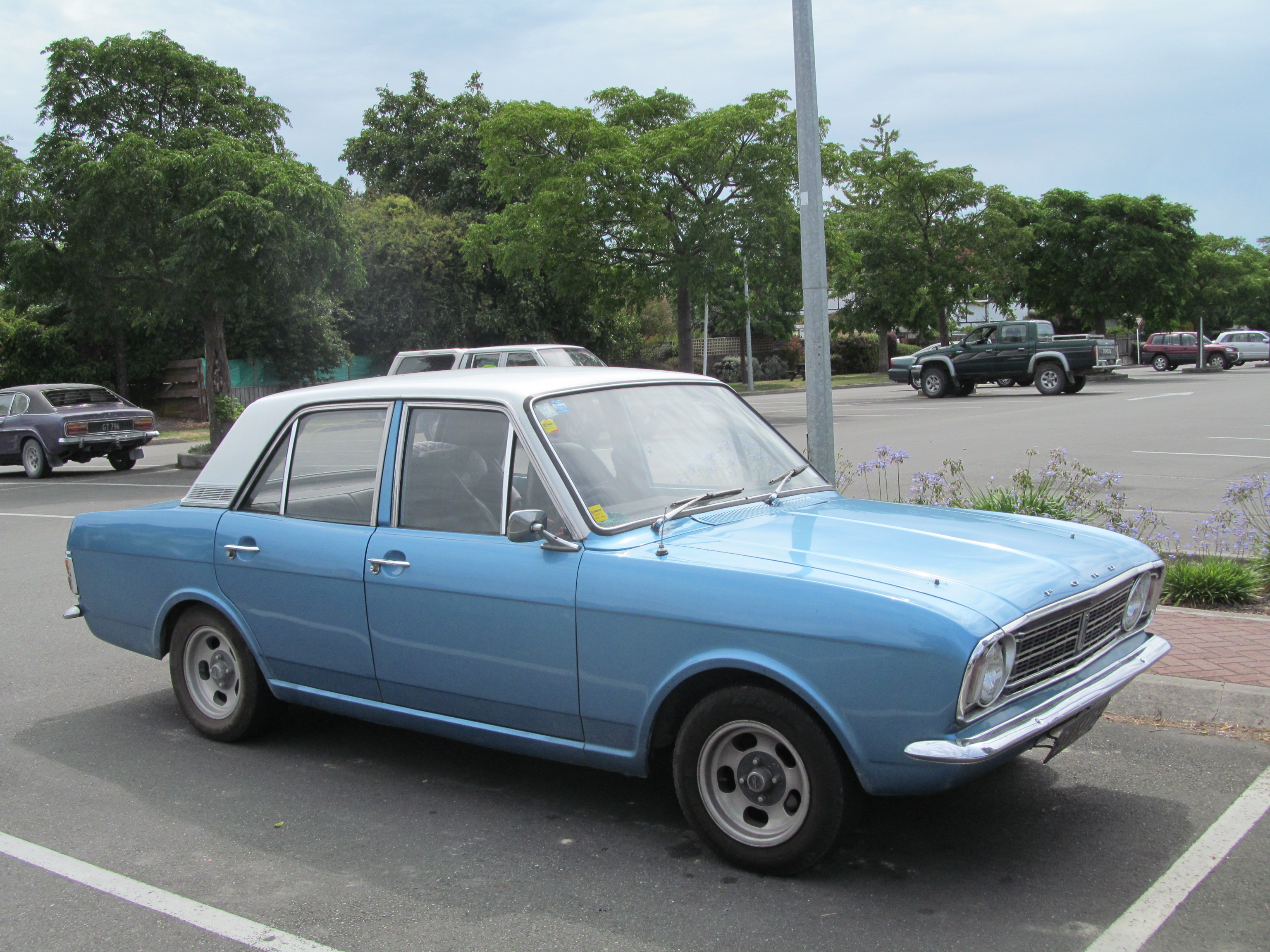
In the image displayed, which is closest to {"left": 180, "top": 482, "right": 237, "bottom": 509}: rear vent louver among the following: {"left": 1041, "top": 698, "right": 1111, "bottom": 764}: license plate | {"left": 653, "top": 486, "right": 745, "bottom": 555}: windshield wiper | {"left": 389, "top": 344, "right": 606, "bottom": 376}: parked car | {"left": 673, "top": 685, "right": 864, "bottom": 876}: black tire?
{"left": 653, "top": 486, "right": 745, "bottom": 555}: windshield wiper

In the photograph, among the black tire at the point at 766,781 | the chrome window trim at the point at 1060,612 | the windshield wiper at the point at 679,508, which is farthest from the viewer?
the windshield wiper at the point at 679,508

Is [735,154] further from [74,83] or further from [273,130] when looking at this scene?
[74,83]

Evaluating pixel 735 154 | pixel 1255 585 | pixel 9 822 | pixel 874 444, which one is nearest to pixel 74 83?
pixel 735 154

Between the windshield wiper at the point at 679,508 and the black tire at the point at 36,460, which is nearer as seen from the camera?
the windshield wiper at the point at 679,508

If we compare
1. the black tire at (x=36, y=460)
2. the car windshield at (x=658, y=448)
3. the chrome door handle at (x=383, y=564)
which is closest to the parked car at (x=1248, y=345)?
the black tire at (x=36, y=460)

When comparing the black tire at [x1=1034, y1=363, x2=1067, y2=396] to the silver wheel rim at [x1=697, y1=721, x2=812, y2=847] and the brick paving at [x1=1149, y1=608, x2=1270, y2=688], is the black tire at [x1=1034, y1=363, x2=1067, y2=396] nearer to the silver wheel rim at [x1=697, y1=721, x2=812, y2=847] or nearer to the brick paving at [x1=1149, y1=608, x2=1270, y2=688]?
the brick paving at [x1=1149, y1=608, x2=1270, y2=688]

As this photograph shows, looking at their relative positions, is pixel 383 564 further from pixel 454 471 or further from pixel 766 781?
pixel 766 781

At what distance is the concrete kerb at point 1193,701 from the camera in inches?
194

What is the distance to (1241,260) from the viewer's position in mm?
84625

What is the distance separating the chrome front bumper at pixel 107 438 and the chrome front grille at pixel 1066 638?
1927 centimetres

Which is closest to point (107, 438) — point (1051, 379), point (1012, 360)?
point (1012, 360)

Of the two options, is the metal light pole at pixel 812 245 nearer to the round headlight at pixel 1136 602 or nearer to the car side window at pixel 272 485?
the round headlight at pixel 1136 602

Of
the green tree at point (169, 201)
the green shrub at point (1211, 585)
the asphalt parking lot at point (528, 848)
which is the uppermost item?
the green tree at point (169, 201)

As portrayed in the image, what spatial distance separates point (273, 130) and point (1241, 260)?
3258 inches
